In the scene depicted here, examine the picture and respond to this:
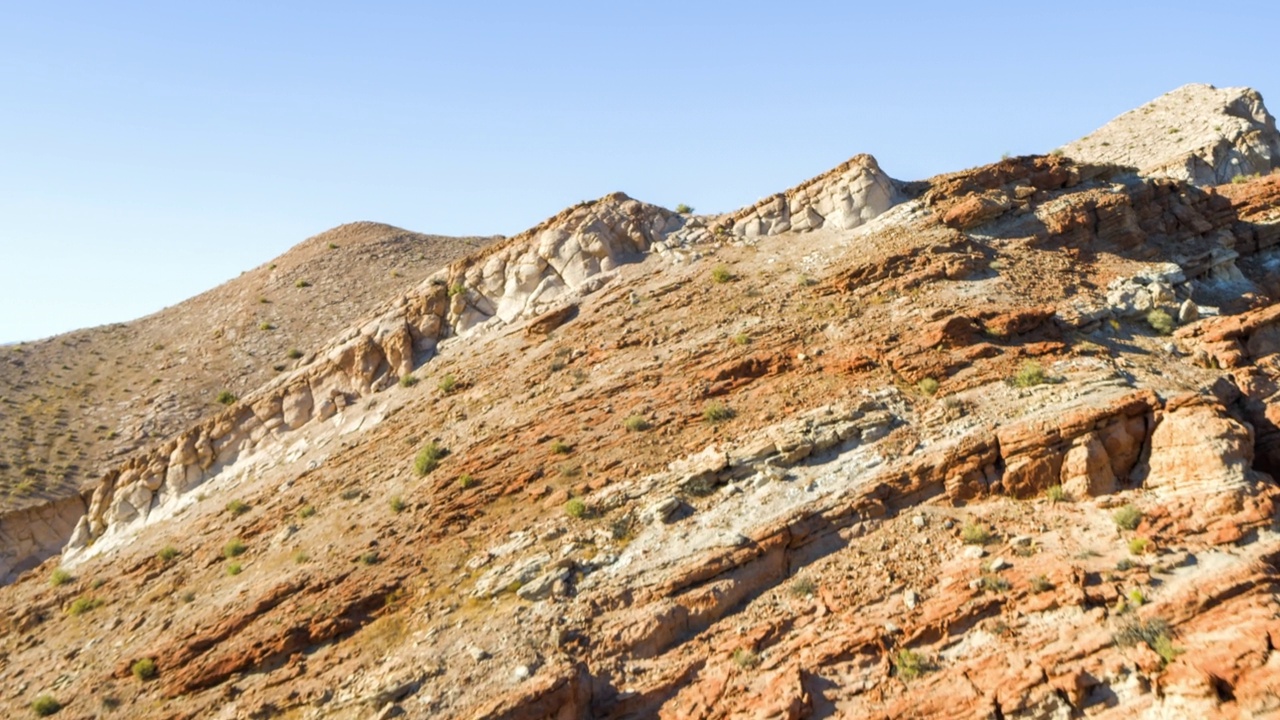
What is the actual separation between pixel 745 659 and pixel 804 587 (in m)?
1.82

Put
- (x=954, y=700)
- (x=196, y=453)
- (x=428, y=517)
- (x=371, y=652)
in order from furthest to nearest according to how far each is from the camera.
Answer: (x=196, y=453) → (x=428, y=517) → (x=371, y=652) → (x=954, y=700)

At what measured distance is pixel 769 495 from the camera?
1717 centimetres

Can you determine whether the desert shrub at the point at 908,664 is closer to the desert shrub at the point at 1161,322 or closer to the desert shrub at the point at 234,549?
the desert shrub at the point at 1161,322

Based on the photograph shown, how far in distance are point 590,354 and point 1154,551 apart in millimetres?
13827

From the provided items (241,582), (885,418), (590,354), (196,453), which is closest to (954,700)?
(885,418)

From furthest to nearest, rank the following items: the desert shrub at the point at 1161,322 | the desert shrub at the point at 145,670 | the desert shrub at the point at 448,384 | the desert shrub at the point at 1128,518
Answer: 1. the desert shrub at the point at 448,384
2. the desert shrub at the point at 1161,322
3. the desert shrub at the point at 145,670
4. the desert shrub at the point at 1128,518

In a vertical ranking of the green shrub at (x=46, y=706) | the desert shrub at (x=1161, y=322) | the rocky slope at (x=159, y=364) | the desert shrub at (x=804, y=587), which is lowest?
the desert shrub at (x=804, y=587)

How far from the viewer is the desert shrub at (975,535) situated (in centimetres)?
1537

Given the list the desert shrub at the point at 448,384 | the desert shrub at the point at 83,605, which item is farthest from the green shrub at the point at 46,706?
the desert shrub at the point at 448,384

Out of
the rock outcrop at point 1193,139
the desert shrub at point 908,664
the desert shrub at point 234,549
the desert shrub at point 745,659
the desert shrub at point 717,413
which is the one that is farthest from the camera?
the rock outcrop at point 1193,139

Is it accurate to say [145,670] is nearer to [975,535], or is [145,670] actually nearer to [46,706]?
[46,706]

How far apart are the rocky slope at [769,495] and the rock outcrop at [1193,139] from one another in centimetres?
1704

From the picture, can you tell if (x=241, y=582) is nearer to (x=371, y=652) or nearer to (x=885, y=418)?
(x=371, y=652)

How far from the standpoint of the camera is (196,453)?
89.8 feet
